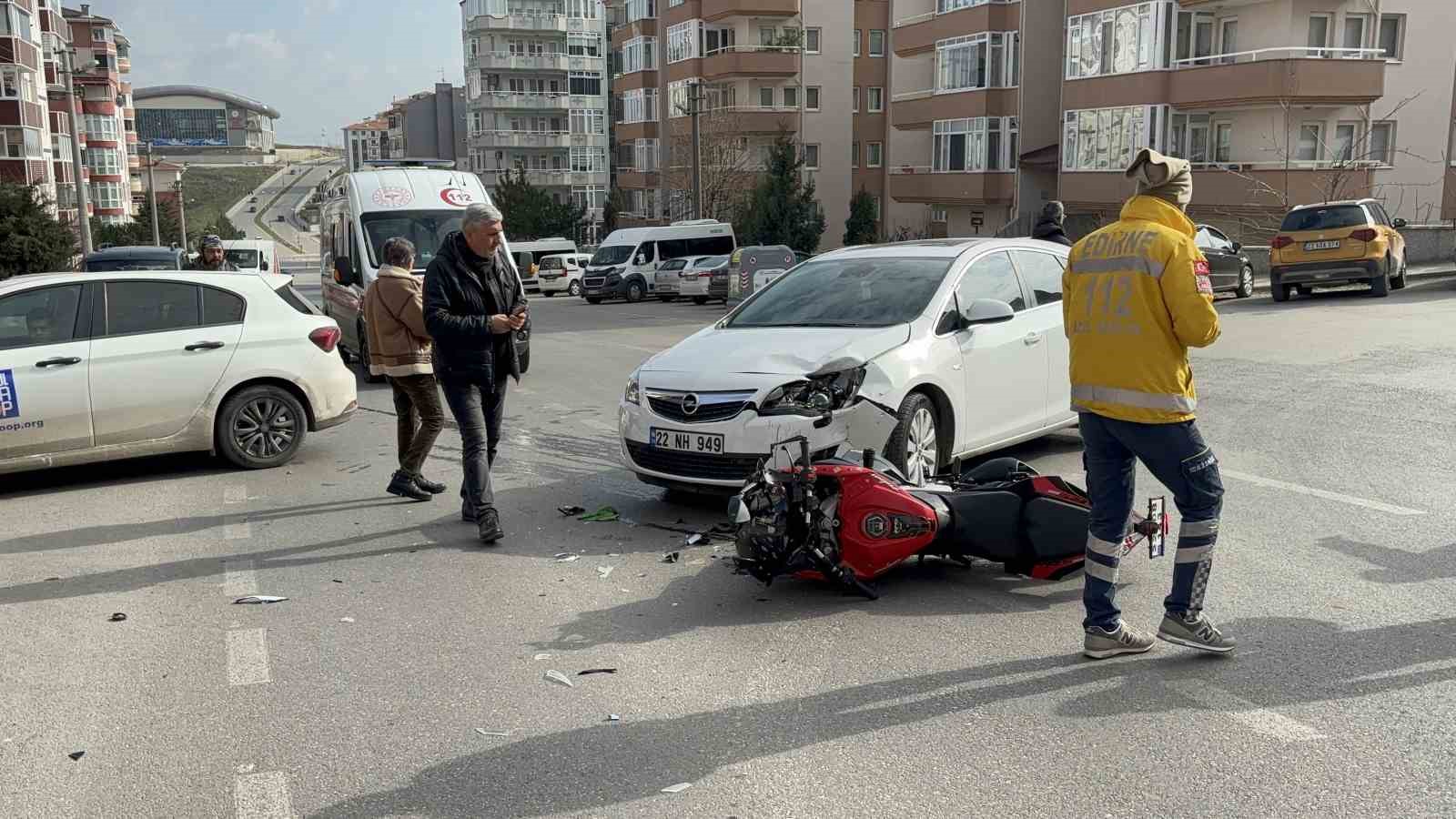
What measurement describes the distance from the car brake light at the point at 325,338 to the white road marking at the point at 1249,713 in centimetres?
724

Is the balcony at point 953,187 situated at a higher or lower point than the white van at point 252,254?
higher

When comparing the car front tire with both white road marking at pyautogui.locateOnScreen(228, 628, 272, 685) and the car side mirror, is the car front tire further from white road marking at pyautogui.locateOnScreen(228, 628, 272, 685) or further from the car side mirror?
the car side mirror

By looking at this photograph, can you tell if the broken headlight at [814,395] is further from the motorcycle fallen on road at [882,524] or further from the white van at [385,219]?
the white van at [385,219]

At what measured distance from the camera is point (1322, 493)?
27.1 feet

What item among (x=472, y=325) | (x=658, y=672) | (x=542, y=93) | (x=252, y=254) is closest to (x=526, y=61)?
(x=542, y=93)

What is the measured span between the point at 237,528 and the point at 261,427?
2079mm

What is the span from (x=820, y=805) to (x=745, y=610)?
210 cm

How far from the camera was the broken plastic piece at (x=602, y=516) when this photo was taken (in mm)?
7906

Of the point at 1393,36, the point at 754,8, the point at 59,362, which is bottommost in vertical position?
the point at 59,362

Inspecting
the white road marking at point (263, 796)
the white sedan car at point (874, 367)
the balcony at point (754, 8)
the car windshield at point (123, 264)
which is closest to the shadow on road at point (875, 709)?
the white road marking at point (263, 796)

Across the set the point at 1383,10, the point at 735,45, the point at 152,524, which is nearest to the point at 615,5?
the point at 735,45

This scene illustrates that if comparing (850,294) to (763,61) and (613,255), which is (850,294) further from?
(763,61)

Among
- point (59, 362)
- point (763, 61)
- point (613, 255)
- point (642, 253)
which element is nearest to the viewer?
point (59, 362)

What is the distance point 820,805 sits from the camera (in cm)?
396
